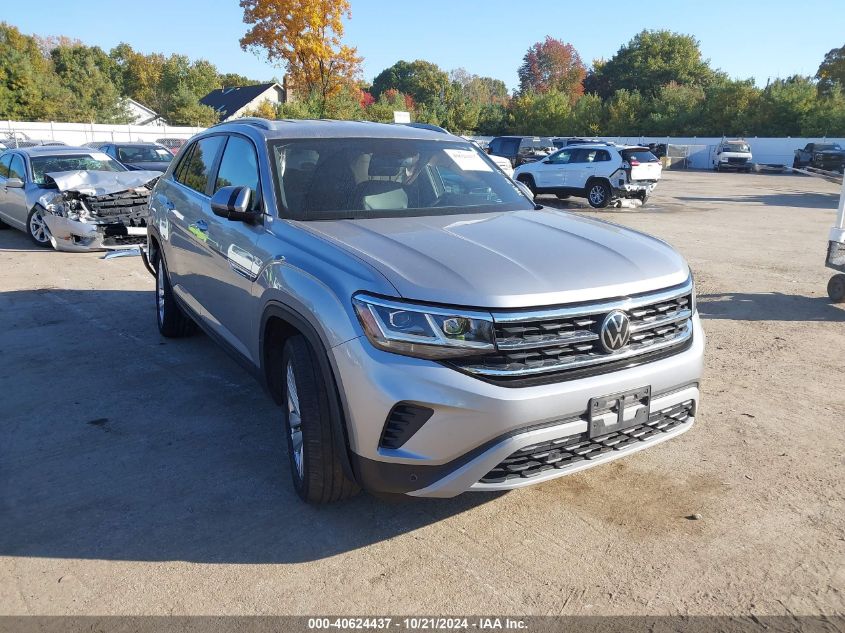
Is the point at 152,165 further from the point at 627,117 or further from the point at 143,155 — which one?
the point at 627,117

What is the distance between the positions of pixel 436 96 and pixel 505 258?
66297 millimetres

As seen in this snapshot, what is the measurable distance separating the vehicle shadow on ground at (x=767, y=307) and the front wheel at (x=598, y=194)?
36.2ft

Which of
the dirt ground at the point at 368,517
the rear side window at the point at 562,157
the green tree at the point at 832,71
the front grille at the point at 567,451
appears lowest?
the dirt ground at the point at 368,517

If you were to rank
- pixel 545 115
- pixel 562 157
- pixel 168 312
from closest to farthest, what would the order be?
pixel 168 312 < pixel 562 157 < pixel 545 115

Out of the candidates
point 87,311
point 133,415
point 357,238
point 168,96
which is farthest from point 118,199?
point 168,96

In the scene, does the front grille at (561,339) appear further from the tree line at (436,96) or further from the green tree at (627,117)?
the green tree at (627,117)

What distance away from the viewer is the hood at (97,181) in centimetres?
1082

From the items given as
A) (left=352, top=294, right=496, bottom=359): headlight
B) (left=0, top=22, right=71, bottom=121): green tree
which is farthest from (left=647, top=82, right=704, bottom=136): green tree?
(left=352, top=294, right=496, bottom=359): headlight

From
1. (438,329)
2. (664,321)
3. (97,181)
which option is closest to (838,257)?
(664,321)

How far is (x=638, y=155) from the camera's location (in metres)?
19.2

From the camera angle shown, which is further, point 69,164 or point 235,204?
point 69,164

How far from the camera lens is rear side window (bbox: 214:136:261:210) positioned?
13.5 ft

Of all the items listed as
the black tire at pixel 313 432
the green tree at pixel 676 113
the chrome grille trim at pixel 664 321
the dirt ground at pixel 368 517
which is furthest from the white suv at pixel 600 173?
the green tree at pixel 676 113

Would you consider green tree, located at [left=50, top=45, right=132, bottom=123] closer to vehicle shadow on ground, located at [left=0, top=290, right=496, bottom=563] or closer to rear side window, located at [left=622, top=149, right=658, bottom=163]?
rear side window, located at [left=622, top=149, right=658, bottom=163]
